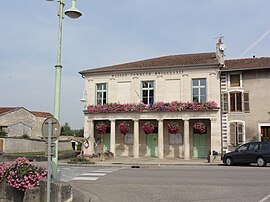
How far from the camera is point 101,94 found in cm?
2808

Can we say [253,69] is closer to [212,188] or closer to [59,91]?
[212,188]

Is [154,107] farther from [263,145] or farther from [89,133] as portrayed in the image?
[263,145]

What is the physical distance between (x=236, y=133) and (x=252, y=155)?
17.3 ft

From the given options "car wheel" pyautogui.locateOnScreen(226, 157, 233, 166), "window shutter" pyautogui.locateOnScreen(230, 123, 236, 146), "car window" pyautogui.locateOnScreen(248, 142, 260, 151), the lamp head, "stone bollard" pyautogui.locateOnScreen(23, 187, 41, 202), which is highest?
the lamp head

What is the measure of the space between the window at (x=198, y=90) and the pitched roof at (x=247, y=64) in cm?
193

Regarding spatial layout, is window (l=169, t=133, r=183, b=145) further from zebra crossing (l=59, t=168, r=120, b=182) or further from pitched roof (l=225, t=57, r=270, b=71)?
zebra crossing (l=59, t=168, r=120, b=182)

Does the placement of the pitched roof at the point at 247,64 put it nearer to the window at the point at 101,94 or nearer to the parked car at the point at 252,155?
the parked car at the point at 252,155

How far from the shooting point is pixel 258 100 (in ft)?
79.5

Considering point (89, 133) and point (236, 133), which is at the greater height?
point (236, 133)

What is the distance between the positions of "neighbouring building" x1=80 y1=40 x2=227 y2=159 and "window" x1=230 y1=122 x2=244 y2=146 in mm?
1006

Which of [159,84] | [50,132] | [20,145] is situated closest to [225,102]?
[159,84]

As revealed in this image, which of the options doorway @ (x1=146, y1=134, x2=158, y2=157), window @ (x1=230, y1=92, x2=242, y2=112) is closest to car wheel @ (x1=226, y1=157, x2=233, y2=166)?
window @ (x1=230, y1=92, x2=242, y2=112)

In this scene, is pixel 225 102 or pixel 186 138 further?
pixel 186 138

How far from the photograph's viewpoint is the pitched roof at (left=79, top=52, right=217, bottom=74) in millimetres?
26125
